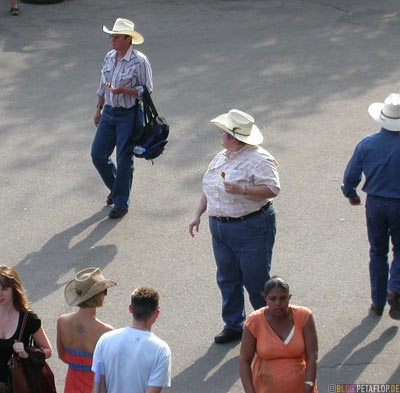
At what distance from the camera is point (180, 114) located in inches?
445

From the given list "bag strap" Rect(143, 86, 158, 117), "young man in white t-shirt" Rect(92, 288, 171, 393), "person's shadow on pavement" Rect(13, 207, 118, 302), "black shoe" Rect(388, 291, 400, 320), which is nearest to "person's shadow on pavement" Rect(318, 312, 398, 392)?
"black shoe" Rect(388, 291, 400, 320)

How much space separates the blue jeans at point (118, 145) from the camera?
8328 mm

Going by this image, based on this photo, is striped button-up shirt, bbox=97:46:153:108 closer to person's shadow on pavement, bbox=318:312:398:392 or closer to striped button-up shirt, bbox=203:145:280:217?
striped button-up shirt, bbox=203:145:280:217

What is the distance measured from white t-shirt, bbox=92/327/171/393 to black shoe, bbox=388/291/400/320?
257 cm

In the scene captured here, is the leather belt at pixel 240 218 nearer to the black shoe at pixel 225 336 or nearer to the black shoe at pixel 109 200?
the black shoe at pixel 225 336

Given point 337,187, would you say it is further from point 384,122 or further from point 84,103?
point 84,103

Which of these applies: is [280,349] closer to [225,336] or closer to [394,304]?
[225,336]

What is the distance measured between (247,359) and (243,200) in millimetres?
1408

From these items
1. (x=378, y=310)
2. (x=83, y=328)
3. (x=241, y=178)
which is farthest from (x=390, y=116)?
(x=83, y=328)

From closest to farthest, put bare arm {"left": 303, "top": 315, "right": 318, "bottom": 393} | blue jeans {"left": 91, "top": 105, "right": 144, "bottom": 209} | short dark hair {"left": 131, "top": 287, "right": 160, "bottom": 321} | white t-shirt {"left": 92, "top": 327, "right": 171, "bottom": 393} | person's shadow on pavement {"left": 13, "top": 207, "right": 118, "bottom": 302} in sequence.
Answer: white t-shirt {"left": 92, "top": 327, "right": 171, "bottom": 393} < short dark hair {"left": 131, "top": 287, "right": 160, "bottom": 321} < bare arm {"left": 303, "top": 315, "right": 318, "bottom": 393} < person's shadow on pavement {"left": 13, "top": 207, "right": 118, "bottom": 302} < blue jeans {"left": 91, "top": 105, "right": 144, "bottom": 209}

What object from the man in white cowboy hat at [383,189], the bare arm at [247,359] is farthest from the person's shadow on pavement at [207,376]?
the man in white cowboy hat at [383,189]

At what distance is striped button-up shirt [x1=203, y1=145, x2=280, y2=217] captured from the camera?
19.4 ft

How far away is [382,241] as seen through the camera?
645cm

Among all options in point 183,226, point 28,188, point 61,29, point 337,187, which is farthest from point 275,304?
point 61,29
